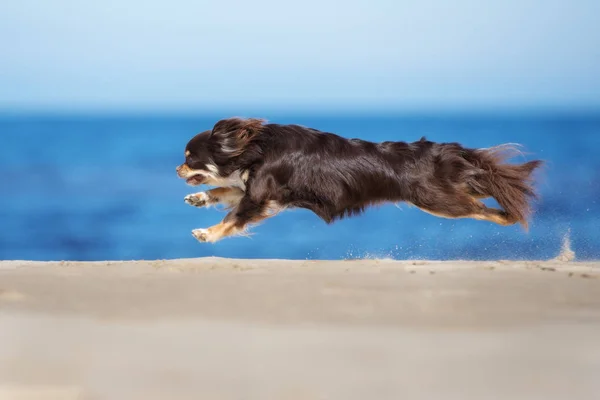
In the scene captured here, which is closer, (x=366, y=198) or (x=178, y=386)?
(x=178, y=386)

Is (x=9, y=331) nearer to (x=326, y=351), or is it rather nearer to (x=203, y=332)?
(x=203, y=332)

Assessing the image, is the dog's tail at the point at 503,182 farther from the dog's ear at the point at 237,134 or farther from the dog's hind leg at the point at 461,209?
the dog's ear at the point at 237,134

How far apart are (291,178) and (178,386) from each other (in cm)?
331

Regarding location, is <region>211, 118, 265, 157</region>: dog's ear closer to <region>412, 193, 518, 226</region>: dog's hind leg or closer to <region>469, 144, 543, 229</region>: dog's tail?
<region>412, 193, 518, 226</region>: dog's hind leg

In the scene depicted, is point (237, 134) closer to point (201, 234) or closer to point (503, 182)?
point (201, 234)

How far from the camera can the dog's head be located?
7414mm

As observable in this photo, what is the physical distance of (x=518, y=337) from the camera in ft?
15.4

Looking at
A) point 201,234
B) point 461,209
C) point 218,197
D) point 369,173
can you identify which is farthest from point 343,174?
point 201,234

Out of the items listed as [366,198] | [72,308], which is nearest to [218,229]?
[366,198]

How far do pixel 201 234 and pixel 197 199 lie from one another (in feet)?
1.95

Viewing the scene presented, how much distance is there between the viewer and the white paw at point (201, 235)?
714cm

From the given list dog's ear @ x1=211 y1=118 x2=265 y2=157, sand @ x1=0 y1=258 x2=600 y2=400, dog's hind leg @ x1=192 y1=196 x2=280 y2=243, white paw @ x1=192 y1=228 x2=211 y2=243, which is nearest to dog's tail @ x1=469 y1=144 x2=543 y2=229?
sand @ x1=0 y1=258 x2=600 y2=400

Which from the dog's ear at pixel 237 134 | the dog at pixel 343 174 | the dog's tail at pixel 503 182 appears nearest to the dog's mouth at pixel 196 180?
the dog at pixel 343 174

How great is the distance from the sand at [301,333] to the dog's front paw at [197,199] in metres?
1.33
